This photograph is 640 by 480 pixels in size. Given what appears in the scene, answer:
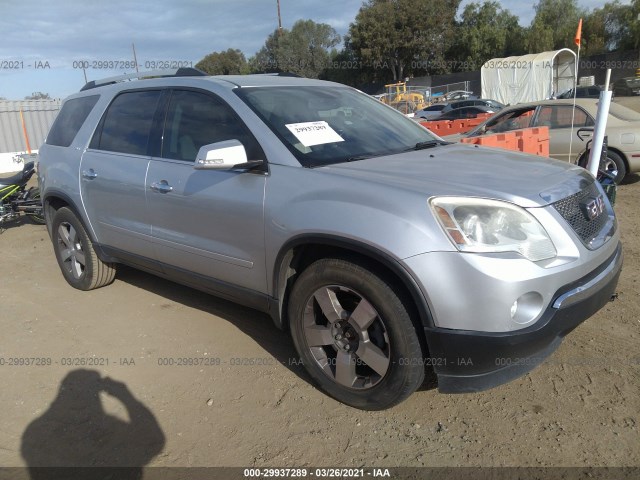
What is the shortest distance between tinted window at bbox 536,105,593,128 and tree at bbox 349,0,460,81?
4505 centimetres

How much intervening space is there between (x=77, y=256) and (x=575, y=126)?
7598 mm

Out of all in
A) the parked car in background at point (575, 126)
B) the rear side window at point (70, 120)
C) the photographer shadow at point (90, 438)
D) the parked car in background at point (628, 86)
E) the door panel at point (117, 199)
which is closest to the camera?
the photographer shadow at point (90, 438)

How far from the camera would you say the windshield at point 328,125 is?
3176 millimetres

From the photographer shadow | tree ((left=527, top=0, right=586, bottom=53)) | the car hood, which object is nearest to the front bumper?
the car hood

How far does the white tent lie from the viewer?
2991 cm

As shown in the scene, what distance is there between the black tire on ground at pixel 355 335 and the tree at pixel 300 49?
45.7 m

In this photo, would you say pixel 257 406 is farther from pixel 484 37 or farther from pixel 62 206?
pixel 484 37

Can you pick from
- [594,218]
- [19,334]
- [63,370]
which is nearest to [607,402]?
[594,218]

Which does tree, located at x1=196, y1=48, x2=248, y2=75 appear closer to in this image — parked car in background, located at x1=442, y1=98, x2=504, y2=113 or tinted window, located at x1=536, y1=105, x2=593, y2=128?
parked car in background, located at x1=442, y1=98, x2=504, y2=113

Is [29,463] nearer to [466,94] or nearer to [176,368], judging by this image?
[176,368]

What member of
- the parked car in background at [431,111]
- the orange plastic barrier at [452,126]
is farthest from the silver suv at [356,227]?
the parked car in background at [431,111]

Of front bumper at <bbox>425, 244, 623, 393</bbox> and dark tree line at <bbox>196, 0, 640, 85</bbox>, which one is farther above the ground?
dark tree line at <bbox>196, 0, 640, 85</bbox>

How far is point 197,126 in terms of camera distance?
3.64 meters

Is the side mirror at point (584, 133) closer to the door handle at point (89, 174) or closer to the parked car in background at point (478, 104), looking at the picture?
the door handle at point (89, 174)
